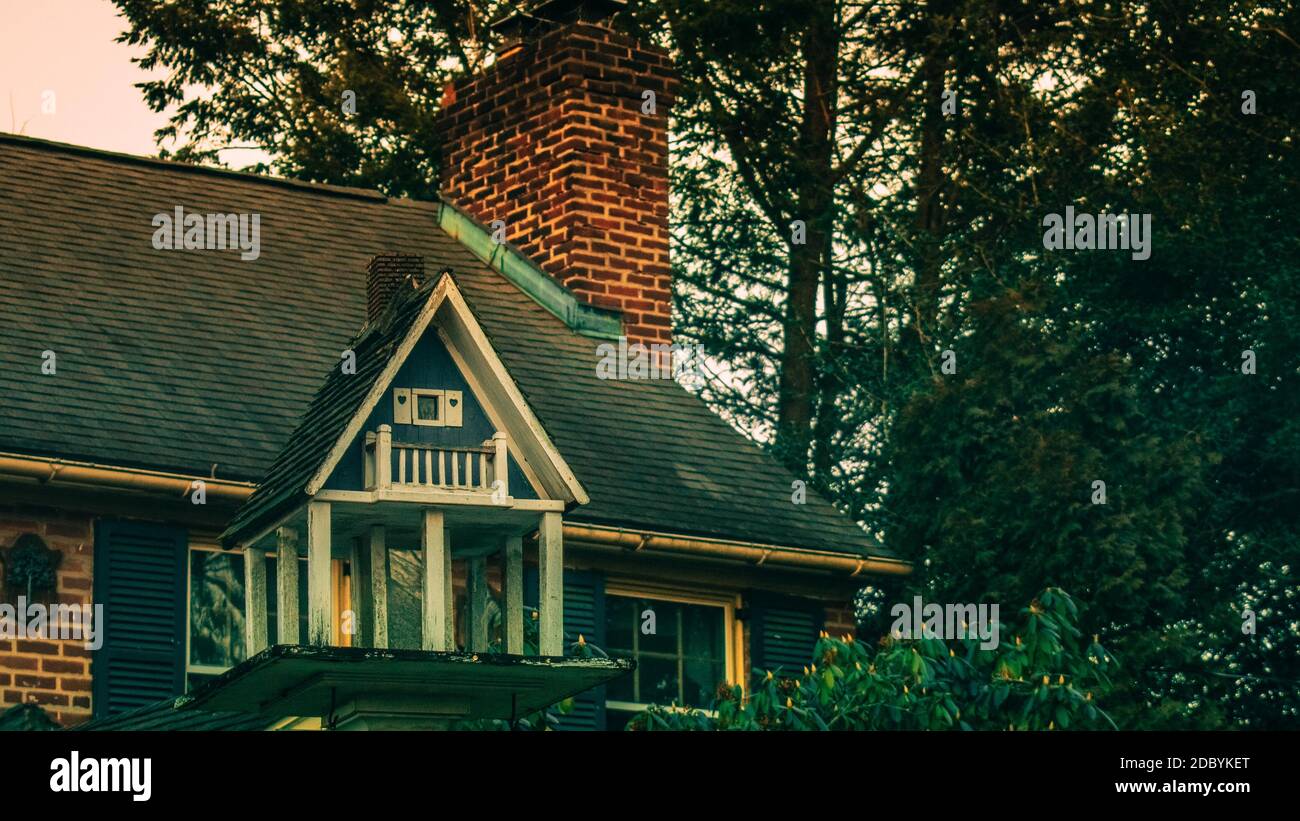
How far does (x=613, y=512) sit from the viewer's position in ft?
59.4

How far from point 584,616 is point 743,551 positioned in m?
1.26

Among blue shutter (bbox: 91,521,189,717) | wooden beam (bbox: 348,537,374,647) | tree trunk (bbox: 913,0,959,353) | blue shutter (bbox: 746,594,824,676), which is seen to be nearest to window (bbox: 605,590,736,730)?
blue shutter (bbox: 746,594,824,676)

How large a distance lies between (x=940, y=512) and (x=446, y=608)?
28.1 ft

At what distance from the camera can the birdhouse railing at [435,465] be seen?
12.7m

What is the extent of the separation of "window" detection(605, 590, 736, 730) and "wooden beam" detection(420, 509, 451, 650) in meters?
5.62

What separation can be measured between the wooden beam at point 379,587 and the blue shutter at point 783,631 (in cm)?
607

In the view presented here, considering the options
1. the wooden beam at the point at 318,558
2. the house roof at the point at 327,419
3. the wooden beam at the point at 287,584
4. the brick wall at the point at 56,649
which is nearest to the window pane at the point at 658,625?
the brick wall at the point at 56,649

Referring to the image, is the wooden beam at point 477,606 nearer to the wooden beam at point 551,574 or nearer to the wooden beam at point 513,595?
the wooden beam at point 513,595

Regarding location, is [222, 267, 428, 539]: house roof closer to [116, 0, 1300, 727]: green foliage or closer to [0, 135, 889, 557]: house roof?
[0, 135, 889, 557]: house roof

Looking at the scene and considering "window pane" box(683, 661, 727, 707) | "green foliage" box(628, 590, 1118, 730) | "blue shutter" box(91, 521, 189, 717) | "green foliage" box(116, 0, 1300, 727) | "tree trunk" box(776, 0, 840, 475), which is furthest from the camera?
"tree trunk" box(776, 0, 840, 475)

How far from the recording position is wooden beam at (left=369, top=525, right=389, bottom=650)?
41.2ft

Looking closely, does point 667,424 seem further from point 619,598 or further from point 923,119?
point 923,119
